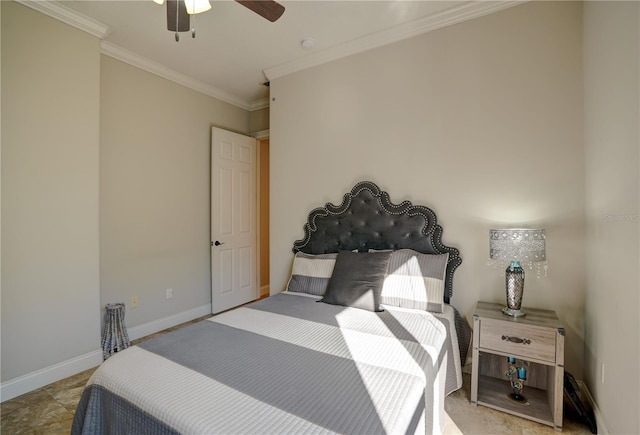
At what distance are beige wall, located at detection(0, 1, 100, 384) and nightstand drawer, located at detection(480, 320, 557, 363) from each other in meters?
3.10

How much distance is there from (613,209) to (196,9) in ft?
8.35

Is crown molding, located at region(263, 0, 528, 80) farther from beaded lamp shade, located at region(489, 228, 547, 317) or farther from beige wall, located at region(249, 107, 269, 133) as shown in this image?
beaded lamp shade, located at region(489, 228, 547, 317)

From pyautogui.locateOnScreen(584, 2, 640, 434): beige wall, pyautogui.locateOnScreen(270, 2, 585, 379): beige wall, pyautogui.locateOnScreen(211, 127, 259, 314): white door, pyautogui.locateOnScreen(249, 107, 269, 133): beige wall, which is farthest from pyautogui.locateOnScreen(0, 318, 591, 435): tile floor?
pyautogui.locateOnScreen(249, 107, 269, 133): beige wall

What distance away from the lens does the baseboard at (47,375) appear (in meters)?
2.16

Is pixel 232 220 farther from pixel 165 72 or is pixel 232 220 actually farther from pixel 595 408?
pixel 595 408

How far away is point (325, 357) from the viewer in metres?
Result: 1.52

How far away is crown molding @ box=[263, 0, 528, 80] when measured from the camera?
93.7 inches

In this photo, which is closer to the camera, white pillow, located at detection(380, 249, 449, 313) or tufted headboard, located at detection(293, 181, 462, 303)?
white pillow, located at detection(380, 249, 449, 313)

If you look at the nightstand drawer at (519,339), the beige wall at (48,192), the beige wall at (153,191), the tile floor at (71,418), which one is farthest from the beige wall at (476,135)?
the beige wall at (48,192)

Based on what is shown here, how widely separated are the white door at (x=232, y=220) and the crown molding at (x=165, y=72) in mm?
492

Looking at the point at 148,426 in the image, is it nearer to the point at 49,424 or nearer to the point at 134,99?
the point at 49,424

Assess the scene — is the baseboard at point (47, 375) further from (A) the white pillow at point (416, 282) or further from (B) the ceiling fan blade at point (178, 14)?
(B) the ceiling fan blade at point (178, 14)

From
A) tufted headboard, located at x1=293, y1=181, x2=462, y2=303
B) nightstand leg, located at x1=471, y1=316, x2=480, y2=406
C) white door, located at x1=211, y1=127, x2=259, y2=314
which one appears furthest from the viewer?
white door, located at x1=211, y1=127, x2=259, y2=314

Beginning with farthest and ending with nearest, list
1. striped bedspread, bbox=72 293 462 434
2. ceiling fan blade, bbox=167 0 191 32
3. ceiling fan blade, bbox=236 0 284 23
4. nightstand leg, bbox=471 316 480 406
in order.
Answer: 1. nightstand leg, bbox=471 316 480 406
2. ceiling fan blade, bbox=167 0 191 32
3. ceiling fan blade, bbox=236 0 284 23
4. striped bedspread, bbox=72 293 462 434
